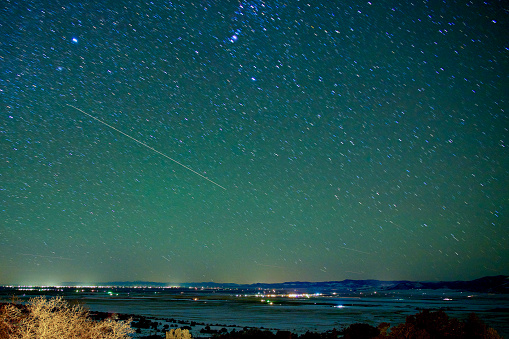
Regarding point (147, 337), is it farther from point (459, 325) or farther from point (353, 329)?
point (459, 325)

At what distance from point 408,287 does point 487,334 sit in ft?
661

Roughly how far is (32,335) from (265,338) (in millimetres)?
15005

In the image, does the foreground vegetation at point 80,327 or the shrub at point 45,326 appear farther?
the foreground vegetation at point 80,327

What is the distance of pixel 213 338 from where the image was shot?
2195 cm

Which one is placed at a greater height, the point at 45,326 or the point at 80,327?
the point at 45,326

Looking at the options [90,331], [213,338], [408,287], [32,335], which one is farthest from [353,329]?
[408,287]

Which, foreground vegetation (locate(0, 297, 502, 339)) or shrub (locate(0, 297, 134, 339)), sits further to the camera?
foreground vegetation (locate(0, 297, 502, 339))

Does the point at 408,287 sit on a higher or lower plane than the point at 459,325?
lower

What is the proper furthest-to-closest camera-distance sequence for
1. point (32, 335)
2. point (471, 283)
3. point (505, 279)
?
point (471, 283), point (505, 279), point (32, 335)

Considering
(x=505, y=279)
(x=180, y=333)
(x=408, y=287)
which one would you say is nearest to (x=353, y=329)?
(x=180, y=333)

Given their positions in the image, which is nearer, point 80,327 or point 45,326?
point 45,326

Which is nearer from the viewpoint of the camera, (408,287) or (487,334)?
→ (487,334)

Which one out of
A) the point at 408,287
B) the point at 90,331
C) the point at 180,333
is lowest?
the point at 408,287

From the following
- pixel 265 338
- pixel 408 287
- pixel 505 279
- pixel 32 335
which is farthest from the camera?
pixel 408 287
